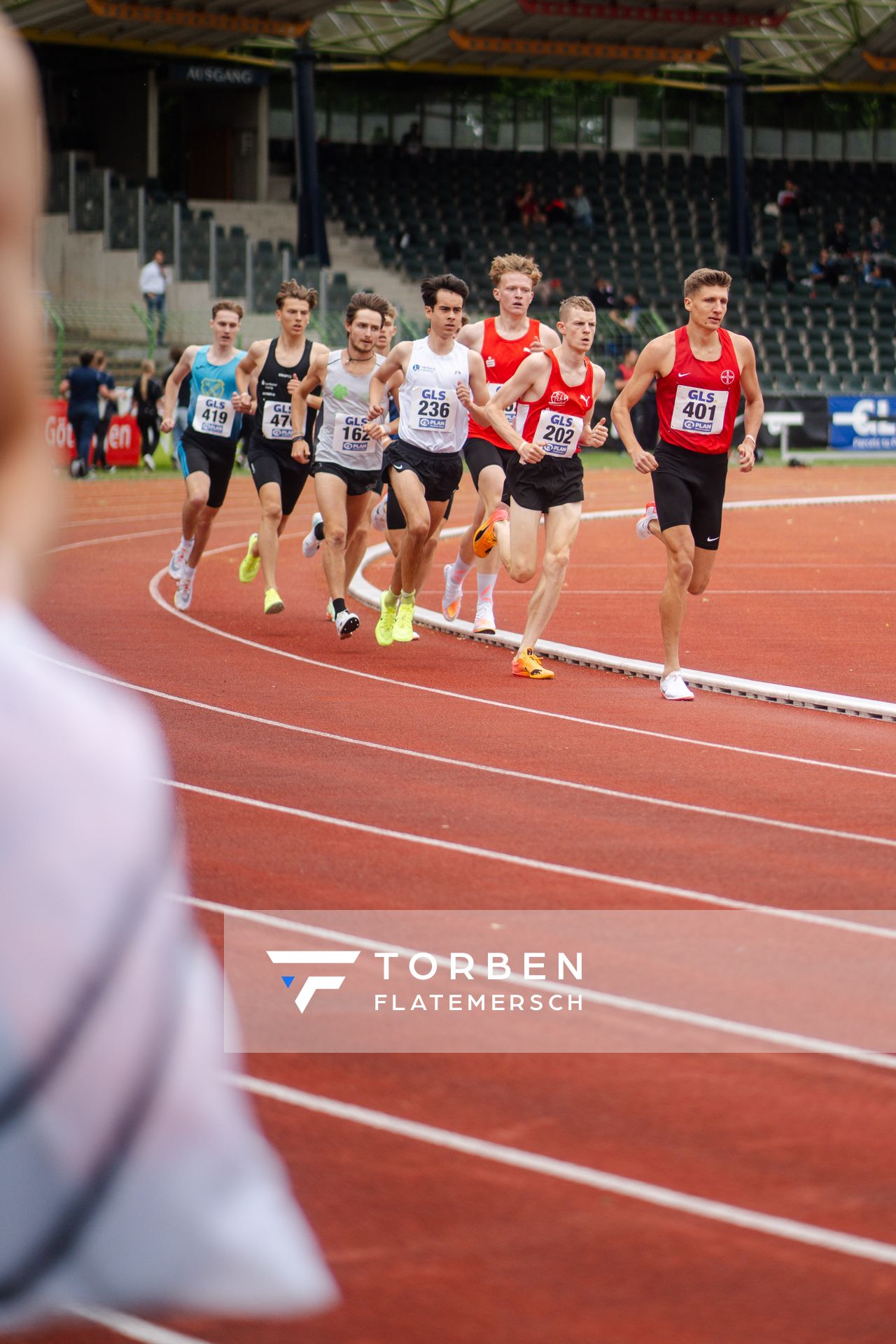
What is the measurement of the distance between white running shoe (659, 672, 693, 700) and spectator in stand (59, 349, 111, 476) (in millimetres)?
18047

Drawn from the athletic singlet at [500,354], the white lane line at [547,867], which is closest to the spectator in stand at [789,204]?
the athletic singlet at [500,354]

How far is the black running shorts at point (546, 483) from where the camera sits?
11578mm

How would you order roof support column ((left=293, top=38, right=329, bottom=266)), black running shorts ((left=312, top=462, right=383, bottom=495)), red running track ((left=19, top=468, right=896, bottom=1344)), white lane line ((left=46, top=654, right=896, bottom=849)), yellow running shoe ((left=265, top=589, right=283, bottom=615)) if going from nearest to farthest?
red running track ((left=19, top=468, right=896, bottom=1344)), white lane line ((left=46, top=654, right=896, bottom=849)), black running shorts ((left=312, top=462, right=383, bottom=495)), yellow running shoe ((left=265, top=589, right=283, bottom=615)), roof support column ((left=293, top=38, right=329, bottom=266))

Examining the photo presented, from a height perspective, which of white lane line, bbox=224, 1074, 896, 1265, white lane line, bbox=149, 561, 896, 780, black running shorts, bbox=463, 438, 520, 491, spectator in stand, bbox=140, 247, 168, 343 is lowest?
white lane line, bbox=149, 561, 896, 780

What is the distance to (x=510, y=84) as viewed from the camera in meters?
52.2

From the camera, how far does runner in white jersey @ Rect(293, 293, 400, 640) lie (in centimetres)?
1277

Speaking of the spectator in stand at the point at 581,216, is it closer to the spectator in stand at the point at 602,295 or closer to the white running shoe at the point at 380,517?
the spectator in stand at the point at 602,295

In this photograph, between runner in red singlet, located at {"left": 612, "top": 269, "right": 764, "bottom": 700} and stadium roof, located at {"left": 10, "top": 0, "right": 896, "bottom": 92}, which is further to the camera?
stadium roof, located at {"left": 10, "top": 0, "right": 896, "bottom": 92}

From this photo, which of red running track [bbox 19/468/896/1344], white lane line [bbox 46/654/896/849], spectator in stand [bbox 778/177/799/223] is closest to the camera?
red running track [bbox 19/468/896/1344]

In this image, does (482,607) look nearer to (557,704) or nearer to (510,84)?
(557,704)

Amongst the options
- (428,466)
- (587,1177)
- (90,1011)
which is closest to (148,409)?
(428,466)

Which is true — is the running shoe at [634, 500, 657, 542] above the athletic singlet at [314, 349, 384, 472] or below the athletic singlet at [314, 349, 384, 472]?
below

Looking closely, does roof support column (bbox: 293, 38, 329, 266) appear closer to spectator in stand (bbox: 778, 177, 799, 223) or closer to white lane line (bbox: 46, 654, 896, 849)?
spectator in stand (bbox: 778, 177, 799, 223)

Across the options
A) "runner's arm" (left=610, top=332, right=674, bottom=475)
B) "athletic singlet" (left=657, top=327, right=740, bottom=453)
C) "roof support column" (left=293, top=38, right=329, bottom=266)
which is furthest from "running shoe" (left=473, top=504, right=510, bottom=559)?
"roof support column" (left=293, top=38, right=329, bottom=266)
